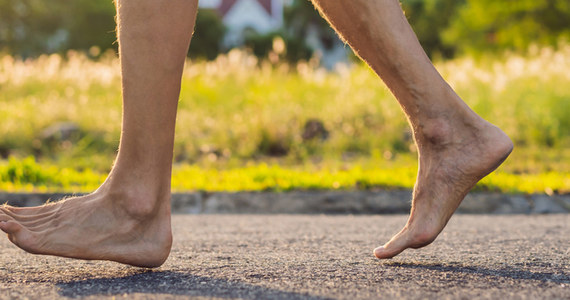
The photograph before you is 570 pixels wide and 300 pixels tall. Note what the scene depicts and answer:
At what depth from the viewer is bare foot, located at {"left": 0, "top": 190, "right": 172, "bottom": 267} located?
1.79 m

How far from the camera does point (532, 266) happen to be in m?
1.89

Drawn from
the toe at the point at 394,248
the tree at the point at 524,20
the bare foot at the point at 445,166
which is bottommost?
the toe at the point at 394,248

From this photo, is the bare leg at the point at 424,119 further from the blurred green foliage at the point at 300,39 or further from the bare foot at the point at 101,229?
the blurred green foliage at the point at 300,39

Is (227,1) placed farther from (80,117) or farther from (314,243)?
(314,243)

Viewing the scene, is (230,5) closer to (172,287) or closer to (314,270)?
(314,270)

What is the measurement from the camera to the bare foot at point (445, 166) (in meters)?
1.92

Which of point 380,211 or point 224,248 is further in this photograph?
point 380,211

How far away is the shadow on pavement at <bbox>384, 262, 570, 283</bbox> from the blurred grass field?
259cm

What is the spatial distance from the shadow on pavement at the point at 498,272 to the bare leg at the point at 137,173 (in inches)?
27.0

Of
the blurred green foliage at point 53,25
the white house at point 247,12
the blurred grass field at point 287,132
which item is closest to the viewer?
the blurred grass field at point 287,132

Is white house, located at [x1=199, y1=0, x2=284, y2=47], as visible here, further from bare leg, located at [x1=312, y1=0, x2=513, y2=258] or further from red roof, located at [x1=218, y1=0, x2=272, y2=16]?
bare leg, located at [x1=312, y1=0, x2=513, y2=258]

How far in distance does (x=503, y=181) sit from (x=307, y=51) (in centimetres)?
2405

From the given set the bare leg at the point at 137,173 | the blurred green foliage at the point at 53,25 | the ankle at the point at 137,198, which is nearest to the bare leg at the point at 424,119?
the bare leg at the point at 137,173

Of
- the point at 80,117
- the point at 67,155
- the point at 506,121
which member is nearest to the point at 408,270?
the point at 67,155
